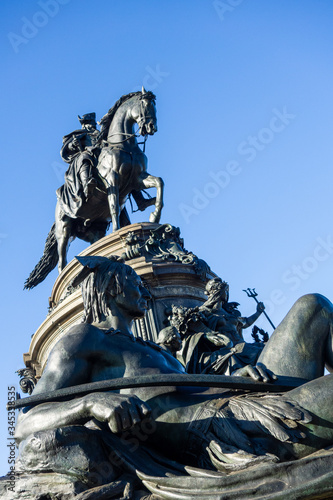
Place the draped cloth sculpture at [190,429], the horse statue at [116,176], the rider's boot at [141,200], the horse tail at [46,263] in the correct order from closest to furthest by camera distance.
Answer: the draped cloth sculpture at [190,429] → the horse statue at [116,176] → the rider's boot at [141,200] → the horse tail at [46,263]

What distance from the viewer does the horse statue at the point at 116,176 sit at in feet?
49.9

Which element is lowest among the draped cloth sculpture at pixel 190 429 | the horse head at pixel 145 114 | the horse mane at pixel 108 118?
the draped cloth sculpture at pixel 190 429

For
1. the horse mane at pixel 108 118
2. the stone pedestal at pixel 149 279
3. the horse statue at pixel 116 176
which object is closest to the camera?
the stone pedestal at pixel 149 279

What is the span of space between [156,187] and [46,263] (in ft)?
11.8

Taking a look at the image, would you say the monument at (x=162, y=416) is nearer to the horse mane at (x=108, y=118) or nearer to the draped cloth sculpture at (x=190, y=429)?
the draped cloth sculpture at (x=190, y=429)

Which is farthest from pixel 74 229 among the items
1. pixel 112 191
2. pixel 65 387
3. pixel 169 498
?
pixel 169 498

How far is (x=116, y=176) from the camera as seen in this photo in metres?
15.1

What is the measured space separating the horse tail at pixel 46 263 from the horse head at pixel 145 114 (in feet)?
10.9

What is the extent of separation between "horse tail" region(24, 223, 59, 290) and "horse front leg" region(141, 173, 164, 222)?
2.86 metres

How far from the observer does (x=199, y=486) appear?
13.9ft

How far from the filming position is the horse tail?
17.3 m

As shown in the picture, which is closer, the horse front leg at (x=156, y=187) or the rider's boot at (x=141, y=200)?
the horse front leg at (x=156, y=187)

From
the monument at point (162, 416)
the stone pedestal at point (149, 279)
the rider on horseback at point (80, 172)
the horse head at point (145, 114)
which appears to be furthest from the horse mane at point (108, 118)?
the monument at point (162, 416)

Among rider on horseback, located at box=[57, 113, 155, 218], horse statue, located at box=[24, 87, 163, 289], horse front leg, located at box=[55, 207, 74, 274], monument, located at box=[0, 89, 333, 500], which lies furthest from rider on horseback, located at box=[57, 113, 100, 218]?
monument, located at box=[0, 89, 333, 500]
